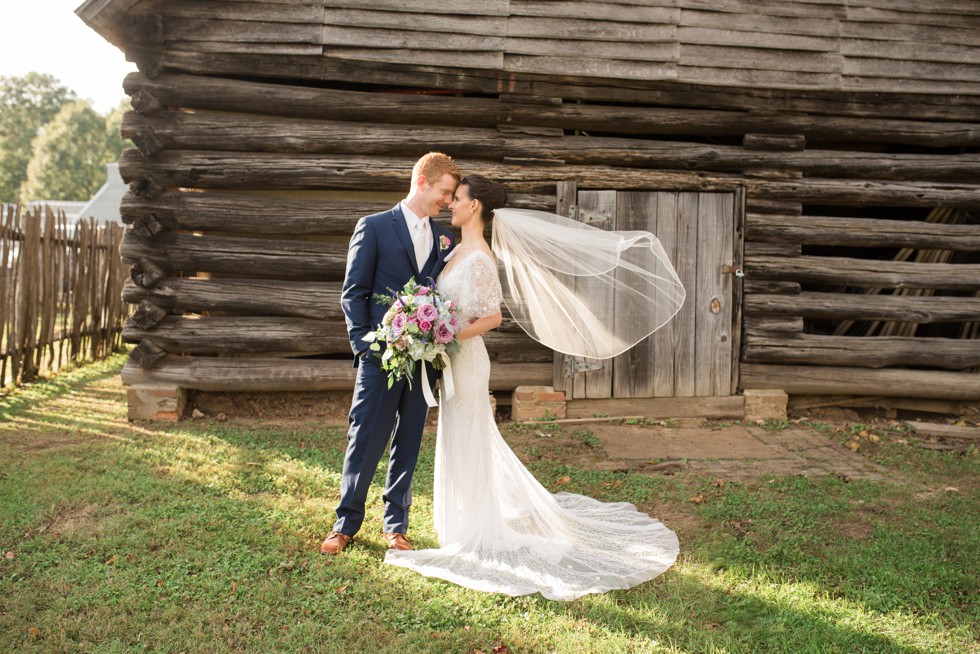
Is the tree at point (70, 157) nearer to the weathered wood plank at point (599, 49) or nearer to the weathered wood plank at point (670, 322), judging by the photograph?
the weathered wood plank at point (599, 49)

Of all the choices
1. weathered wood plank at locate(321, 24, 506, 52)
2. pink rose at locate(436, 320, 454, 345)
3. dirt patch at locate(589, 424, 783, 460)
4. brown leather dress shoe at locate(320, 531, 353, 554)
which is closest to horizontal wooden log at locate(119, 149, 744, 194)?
weathered wood plank at locate(321, 24, 506, 52)

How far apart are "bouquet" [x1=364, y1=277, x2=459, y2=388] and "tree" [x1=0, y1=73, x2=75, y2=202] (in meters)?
52.2

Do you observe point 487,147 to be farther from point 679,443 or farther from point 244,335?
point 679,443

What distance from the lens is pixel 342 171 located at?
734 cm

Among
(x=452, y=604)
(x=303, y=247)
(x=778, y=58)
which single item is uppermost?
(x=778, y=58)

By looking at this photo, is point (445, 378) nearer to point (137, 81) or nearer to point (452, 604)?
point (452, 604)

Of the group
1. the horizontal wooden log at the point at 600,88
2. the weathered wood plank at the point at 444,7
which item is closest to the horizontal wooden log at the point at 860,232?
the horizontal wooden log at the point at 600,88

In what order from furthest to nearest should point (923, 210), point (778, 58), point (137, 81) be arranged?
1. point (923, 210)
2. point (778, 58)
3. point (137, 81)

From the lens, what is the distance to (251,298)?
24.2 feet

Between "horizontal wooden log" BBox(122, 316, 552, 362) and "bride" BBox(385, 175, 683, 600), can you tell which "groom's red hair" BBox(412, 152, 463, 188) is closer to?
"bride" BBox(385, 175, 683, 600)

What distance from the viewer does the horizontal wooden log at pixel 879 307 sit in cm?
797

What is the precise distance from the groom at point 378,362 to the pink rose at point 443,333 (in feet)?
1.22

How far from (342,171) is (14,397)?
4.53 meters

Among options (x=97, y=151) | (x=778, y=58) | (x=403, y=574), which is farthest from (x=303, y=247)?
(x=97, y=151)
